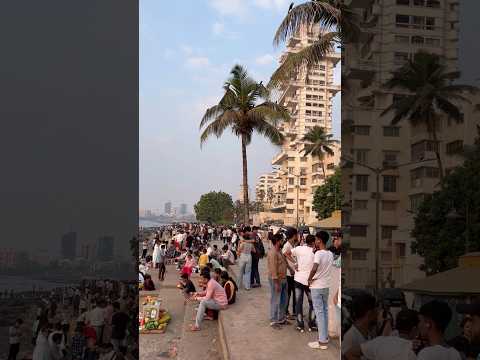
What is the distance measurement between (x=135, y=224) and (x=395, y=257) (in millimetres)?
2002

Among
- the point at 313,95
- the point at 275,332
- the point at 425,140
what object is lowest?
the point at 275,332

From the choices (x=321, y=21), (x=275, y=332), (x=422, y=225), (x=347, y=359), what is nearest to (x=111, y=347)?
(x=347, y=359)

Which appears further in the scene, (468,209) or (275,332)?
(275,332)

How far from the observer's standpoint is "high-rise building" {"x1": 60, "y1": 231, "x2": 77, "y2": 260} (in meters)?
3.60

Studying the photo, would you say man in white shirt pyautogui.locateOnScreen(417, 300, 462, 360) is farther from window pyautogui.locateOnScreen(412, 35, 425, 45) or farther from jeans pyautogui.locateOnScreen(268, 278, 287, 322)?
jeans pyautogui.locateOnScreen(268, 278, 287, 322)

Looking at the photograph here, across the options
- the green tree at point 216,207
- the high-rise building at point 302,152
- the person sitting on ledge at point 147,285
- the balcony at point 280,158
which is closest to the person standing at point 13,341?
the person sitting on ledge at point 147,285

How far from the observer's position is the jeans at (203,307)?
31.8 ft

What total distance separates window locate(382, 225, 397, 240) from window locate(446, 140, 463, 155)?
623 mm

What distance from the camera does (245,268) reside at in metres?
12.5

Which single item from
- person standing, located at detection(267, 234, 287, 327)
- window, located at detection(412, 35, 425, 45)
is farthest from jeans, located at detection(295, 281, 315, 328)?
window, located at detection(412, 35, 425, 45)

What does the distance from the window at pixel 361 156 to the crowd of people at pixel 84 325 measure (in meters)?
2.02

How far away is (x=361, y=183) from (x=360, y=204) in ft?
0.50

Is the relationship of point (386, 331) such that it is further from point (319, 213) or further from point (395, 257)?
point (319, 213)

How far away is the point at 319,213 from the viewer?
5100 cm
